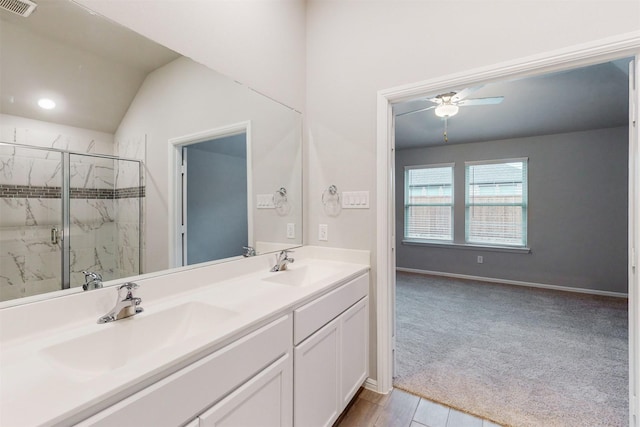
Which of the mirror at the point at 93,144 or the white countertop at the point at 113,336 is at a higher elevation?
the mirror at the point at 93,144

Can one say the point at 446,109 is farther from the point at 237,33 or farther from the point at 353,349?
the point at 353,349

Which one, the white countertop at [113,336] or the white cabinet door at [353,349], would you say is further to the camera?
the white cabinet door at [353,349]

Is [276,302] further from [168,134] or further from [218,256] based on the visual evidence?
[168,134]

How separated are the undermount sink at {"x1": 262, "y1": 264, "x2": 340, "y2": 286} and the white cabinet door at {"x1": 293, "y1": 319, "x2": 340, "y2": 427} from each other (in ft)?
1.28

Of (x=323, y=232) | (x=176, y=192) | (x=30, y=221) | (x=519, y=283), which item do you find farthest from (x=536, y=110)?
(x=30, y=221)

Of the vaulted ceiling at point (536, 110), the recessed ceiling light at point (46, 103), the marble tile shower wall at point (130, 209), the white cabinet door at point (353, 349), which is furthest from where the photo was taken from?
the vaulted ceiling at point (536, 110)

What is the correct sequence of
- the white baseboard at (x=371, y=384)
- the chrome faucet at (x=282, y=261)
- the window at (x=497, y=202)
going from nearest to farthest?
the chrome faucet at (x=282, y=261) < the white baseboard at (x=371, y=384) < the window at (x=497, y=202)

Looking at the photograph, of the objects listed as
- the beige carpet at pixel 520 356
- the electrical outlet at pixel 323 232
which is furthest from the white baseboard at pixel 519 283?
the electrical outlet at pixel 323 232

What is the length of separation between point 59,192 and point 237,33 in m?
1.28

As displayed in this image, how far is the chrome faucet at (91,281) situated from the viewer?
1.06 meters

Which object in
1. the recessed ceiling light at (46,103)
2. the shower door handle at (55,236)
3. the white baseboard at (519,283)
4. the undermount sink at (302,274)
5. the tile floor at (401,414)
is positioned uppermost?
the recessed ceiling light at (46,103)

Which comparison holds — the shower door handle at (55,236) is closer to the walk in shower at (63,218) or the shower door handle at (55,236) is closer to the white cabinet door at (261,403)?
the walk in shower at (63,218)

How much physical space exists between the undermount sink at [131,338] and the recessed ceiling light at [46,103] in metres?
0.79

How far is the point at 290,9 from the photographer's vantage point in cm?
211
